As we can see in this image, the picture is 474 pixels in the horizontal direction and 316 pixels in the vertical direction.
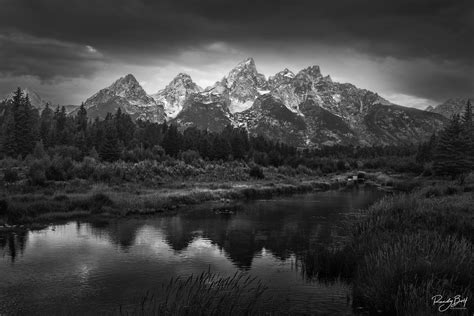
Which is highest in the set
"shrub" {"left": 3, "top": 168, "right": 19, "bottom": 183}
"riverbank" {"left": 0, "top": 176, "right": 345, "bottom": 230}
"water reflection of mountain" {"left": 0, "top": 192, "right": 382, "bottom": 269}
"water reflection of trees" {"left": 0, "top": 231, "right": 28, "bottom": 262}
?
"shrub" {"left": 3, "top": 168, "right": 19, "bottom": 183}

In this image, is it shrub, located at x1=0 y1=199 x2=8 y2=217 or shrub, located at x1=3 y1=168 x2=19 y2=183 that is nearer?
shrub, located at x1=0 y1=199 x2=8 y2=217

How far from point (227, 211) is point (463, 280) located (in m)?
30.8

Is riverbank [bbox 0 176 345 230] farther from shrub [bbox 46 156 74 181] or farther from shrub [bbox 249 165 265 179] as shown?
shrub [bbox 249 165 265 179]

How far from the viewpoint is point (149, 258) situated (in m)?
23.4

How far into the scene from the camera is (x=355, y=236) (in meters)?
23.6

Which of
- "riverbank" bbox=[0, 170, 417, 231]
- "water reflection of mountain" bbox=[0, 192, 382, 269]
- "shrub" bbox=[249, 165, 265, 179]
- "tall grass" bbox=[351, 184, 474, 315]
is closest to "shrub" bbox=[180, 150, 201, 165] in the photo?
"shrub" bbox=[249, 165, 265, 179]

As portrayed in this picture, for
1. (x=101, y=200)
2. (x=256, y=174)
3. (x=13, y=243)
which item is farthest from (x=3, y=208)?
(x=256, y=174)

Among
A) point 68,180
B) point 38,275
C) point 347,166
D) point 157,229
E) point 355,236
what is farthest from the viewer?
point 347,166

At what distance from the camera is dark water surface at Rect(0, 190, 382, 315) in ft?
54.1

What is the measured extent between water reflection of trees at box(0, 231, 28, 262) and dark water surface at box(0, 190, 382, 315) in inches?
2.2

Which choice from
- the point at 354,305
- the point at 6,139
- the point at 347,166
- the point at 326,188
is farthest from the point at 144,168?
the point at 347,166

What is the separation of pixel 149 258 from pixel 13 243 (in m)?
10.1

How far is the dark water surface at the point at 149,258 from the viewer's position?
16.5 m

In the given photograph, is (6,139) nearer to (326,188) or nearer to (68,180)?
(68,180)
